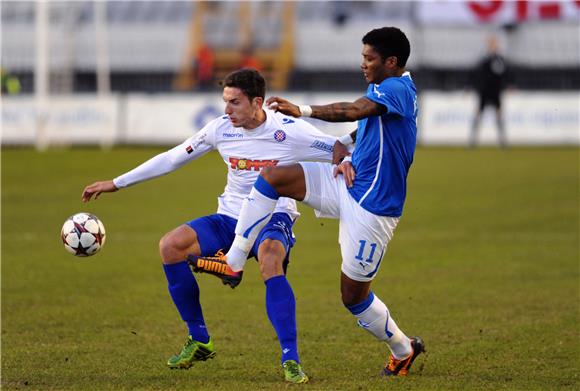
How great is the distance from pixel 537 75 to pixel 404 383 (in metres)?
31.8

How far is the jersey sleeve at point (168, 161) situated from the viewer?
22.8 ft

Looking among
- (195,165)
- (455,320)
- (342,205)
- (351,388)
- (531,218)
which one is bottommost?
(195,165)

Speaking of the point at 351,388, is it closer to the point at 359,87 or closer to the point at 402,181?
the point at 402,181

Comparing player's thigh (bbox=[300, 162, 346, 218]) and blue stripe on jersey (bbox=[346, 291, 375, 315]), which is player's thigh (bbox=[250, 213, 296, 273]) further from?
blue stripe on jersey (bbox=[346, 291, 375, 315])

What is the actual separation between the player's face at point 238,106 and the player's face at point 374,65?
88 centimetres

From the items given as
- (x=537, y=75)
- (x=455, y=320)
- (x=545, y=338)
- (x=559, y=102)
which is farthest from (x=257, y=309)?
(x=537, y=75)

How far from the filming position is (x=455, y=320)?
8594 millimetres

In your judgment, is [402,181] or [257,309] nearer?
[402,181]

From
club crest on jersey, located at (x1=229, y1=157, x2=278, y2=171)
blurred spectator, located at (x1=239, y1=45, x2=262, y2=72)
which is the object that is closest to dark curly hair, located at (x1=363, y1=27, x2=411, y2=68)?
club crest on jersey, located at (x1=229, y1=157, x2=278, y2=171)

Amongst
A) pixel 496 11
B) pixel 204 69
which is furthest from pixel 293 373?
pixel 496 11

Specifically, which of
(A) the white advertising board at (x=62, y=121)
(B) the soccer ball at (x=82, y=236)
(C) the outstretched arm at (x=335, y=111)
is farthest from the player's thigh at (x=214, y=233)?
(A) the white advertising board at (x=62, y=121)

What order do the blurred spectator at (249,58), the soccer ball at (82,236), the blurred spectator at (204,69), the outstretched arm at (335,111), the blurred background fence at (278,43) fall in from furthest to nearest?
the blurred spectator at (249,58), the blurred spectator at (204,69), the blurred background fence at (278,43), the soccer ball at (82,236), the outstretched arm at (335,111)

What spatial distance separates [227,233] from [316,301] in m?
2.70

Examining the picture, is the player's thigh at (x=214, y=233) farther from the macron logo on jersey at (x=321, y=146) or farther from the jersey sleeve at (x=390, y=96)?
the jersey sleeve at (x=390, y=96)
